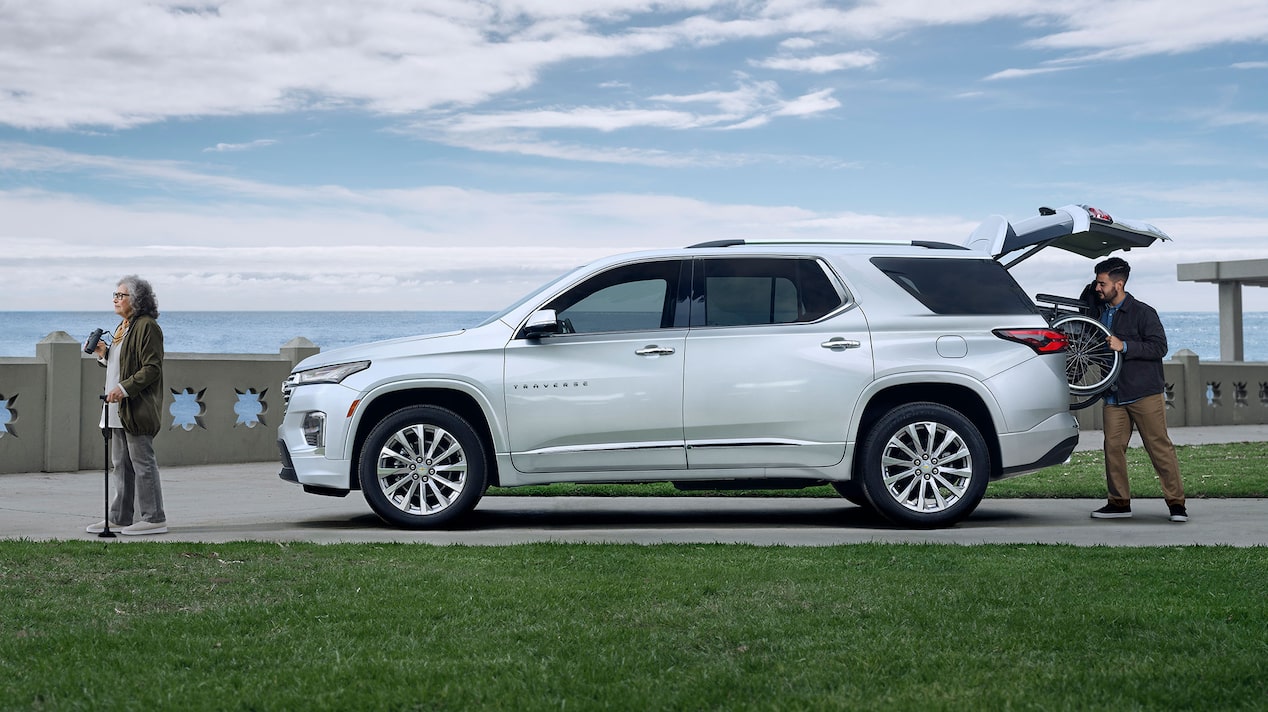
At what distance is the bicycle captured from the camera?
32.8 feet

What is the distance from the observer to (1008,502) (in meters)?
12.0

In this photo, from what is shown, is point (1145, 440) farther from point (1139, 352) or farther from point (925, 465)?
point (925, 465)

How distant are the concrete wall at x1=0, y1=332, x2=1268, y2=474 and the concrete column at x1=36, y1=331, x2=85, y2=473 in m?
→ 0.01

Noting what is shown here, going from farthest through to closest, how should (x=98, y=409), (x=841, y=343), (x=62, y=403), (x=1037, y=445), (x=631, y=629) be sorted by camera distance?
1. (x=98, y=409)
2. (x=62, y=403)
3. (x=1037, y=445)
4. (x=841, y=343)
5. (x=631, y=629)

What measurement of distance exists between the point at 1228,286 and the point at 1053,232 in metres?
24.4

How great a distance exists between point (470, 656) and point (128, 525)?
5.33m

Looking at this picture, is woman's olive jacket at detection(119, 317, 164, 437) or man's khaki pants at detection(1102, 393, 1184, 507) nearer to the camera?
woman's olive jacket at detection(119, 317, 164, 437)

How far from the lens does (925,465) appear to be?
9547 millimetres

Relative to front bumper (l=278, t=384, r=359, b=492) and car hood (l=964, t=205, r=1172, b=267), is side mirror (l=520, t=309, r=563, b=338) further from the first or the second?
car hood (l=964, t=205, r=1172, b=267)

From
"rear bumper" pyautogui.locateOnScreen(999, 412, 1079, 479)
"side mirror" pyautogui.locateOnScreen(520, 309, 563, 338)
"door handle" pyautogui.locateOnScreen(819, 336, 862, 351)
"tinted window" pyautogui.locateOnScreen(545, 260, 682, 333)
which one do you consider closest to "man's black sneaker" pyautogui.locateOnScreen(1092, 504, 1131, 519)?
"rear bumper" pyautogui.locateOnScreen(999, 412, 1079, 479)

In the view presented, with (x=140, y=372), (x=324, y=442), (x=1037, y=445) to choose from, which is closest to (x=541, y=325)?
(x=324, y=442)

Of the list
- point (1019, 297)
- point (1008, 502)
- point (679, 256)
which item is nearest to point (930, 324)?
point (1019, 297)

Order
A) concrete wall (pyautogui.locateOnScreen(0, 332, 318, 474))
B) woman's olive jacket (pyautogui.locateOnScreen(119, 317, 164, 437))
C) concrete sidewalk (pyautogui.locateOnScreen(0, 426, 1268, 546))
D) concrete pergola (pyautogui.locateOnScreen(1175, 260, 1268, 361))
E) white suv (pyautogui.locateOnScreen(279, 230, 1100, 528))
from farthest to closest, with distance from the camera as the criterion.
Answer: concrete pergola (pyautogui.locateOnScreen(1175, 260, 1268, 361)) < concrete wall (pyautogui.locateOnScreen(0, 332, 318, 474)) < white suv (pyautogui.locateOnScreen(279, 230, 1100, 528)) < woman's olive jacket (pyautogui.locateOnScreen(119, 317, 164, 437)) < concrete sidewalk (pyautogui.locateOnScreen(0, 426, 1268, 546))

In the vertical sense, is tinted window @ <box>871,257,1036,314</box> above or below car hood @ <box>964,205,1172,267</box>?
below
